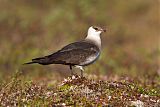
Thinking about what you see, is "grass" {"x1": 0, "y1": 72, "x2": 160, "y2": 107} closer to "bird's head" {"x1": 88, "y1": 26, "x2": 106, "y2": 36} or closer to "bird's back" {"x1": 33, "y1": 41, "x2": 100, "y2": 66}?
"bird's back" {"x1": 33, "y1": 41, "x2": 100, "y2": 66}

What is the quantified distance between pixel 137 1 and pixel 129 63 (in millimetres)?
11696

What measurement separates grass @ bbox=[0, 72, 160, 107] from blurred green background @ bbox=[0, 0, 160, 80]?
8.08 metres

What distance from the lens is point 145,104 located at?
12.5m

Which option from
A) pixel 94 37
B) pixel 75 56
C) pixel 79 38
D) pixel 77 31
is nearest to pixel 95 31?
pixel 94 37

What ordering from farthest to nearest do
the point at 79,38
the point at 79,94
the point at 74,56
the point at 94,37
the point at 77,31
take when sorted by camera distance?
the point at 77,31
the point at 79,38
the point at 94,37
the point at 74,56
the point at 79,94

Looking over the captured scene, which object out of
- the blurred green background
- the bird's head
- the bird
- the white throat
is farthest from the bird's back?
the blurred green background

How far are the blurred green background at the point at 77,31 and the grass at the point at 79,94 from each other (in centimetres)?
808

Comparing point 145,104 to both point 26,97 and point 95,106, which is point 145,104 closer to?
point 95,106

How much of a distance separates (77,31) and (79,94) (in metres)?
19.4

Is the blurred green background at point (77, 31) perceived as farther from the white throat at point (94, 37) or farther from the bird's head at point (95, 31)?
the white throat at point (94, 37)

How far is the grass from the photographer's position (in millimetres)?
12218

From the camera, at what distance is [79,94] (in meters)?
12.6

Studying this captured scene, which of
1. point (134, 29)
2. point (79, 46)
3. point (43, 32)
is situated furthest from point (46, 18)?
point (79, 46)

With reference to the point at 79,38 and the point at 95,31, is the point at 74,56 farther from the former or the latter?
the point at 79,38
